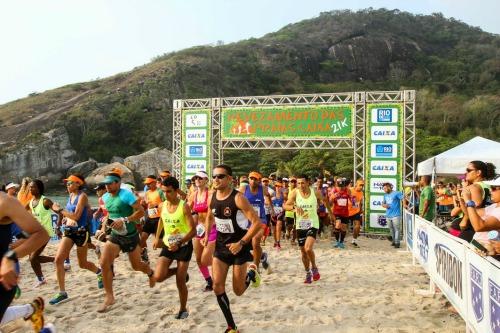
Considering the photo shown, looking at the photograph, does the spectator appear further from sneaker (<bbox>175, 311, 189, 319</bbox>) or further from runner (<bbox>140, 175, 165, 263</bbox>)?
sneaker (<bbox>175, 311, 189, 319</bbox>)

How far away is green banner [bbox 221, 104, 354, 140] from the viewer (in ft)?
53.4

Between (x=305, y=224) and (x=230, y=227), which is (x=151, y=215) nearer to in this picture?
(x=305, y=224)

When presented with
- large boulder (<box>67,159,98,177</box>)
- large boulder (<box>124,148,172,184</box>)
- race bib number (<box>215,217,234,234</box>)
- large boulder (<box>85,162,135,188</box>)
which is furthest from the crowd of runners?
large boulder (<box>67,159,98,177</box>)

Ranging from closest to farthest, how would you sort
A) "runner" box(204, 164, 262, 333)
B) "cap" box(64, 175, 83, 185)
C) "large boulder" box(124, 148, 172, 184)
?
"runner" box(204, 164, 262, 333) < "cap" box(64, 175, 83, 185) < "large boulder" box(124, 148, 172, 184)

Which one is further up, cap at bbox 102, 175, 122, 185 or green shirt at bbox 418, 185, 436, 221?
cap at bbox 102, 175, 122, 185

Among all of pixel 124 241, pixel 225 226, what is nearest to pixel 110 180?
pixel 124 241

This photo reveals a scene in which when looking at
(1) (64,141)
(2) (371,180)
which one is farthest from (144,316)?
(1) (64,141)

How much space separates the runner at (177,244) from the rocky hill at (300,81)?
4694 cm

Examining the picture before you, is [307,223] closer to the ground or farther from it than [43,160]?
closer to the ground

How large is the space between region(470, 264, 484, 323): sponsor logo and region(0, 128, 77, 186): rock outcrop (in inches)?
1923

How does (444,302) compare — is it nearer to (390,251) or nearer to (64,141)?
(390,251)

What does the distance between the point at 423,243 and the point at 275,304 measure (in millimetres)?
3036

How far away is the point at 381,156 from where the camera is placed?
15.2m

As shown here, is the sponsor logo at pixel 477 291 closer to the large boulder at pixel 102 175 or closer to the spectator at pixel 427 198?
the spectator at pixel 427 198
